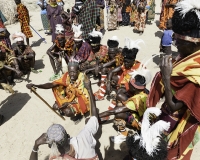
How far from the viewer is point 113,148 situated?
384 centimetres

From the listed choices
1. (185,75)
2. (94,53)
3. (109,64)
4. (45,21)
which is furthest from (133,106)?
(45,21)

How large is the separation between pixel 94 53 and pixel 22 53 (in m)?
2.48

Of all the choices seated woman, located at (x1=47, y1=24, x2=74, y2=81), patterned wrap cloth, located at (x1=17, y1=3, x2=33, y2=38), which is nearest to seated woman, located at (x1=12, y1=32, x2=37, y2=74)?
seated woman, located at (x1=47, y1=24, x2=74, y2=81)

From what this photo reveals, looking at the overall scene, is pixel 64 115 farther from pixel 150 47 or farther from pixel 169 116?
pixel 150 47

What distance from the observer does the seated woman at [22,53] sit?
6419 mm

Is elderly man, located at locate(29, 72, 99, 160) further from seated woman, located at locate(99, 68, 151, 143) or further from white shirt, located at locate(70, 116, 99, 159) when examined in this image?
seated woman, located at locate(99, 68, 151, 143)

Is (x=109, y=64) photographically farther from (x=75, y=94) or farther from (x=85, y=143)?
(x=85, y=143)

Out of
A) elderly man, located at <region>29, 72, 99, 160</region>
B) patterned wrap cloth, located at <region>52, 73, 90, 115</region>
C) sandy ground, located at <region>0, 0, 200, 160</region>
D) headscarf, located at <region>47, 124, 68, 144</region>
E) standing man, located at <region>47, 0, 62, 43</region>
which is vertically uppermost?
standing man, located at <region>47, 0, 62, 43</region>

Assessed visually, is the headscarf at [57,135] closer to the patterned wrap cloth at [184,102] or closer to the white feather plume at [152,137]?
the white feather plume at [152,137]

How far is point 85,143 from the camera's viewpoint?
91.5 inches

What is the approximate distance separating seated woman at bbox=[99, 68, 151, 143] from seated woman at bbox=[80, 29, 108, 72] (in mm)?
1856

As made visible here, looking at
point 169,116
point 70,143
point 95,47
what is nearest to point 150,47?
point 95,47

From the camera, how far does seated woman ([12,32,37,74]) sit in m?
6.42

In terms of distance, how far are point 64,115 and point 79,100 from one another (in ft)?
2.20
